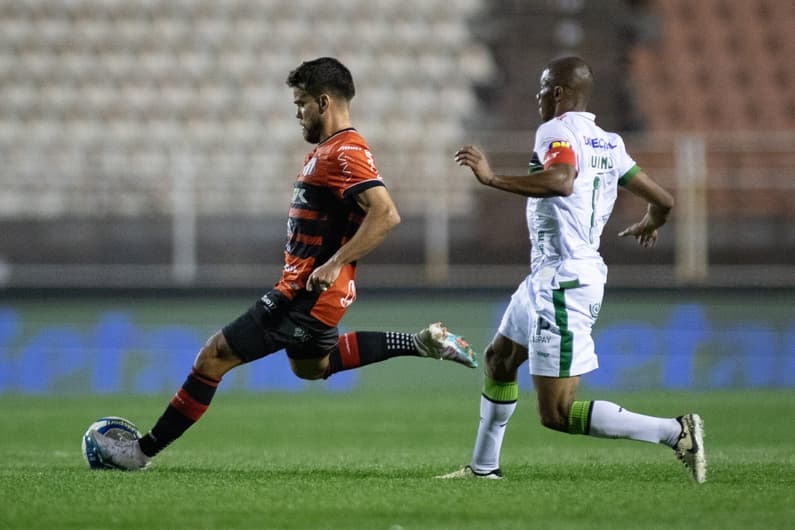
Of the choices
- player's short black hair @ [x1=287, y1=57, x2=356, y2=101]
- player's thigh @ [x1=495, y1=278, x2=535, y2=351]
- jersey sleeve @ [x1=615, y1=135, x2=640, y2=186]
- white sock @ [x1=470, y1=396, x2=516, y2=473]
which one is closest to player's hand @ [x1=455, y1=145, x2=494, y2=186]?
player's thigh @ [x1=495, y1=278, x2=535, y2=351]

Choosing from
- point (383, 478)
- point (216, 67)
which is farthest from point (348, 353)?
point (216, 67)

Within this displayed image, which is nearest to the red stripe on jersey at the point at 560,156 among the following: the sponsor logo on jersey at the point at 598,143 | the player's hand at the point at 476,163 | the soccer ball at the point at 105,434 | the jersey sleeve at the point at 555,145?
the jersey sleeve at the point at 555,145

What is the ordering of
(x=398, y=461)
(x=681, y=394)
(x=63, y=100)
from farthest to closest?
(x=63, y=100) → (x=681, y=394) → (x=398, y=461)

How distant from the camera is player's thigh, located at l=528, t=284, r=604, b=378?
5.59 meters

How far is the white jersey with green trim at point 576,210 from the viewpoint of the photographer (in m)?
5.68

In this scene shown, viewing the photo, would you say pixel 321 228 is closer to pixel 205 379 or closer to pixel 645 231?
pixel 205 379

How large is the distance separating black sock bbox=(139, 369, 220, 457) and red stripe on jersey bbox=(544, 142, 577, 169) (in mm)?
1921

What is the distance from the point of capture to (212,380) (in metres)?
6.10

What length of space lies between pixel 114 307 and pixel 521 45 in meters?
5.51

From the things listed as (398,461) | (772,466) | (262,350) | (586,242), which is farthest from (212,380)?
(772,466)

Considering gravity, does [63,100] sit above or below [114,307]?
above

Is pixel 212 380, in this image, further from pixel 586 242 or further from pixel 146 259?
pixel 146 259

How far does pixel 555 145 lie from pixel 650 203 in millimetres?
958

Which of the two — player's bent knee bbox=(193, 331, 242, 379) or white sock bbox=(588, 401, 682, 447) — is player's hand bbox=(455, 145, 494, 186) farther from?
player's bent knee bbox=(193, 331, 242, 379)
